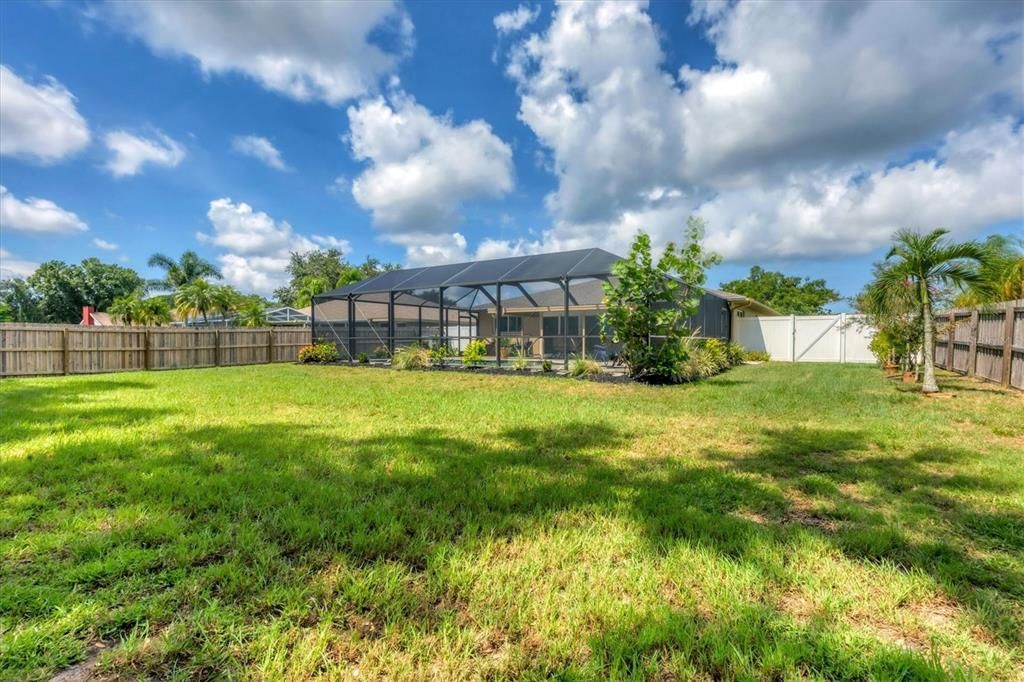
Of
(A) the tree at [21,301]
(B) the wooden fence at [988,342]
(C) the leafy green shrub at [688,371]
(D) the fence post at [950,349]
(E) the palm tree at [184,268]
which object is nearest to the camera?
(B) the wooden fence at [988,342]

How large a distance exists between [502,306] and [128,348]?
12.1m

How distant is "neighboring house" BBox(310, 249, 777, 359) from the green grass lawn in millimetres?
7470

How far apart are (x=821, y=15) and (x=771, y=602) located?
921 centimetres

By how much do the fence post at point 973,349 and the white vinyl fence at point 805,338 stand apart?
224 inches

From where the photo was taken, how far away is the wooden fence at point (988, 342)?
8.02 m

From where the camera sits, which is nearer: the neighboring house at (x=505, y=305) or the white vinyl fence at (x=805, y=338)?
the neighboring house at (x=505, y=305)

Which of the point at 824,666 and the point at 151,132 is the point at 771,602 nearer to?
the point at 824,666

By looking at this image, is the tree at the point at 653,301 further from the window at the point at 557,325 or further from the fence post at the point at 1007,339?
the window at the point at 557,325

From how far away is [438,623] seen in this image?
1694 mm

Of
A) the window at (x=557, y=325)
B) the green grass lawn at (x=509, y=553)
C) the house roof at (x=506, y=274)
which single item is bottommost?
the green grass lawn at (x=509, y=553)

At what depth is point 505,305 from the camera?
1644 centimetres

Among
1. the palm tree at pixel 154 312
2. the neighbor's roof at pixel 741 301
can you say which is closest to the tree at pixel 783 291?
the neighbor's roof at pixel 741 301

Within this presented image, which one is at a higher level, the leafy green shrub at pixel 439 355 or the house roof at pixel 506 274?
the house roof at pixel 506 274

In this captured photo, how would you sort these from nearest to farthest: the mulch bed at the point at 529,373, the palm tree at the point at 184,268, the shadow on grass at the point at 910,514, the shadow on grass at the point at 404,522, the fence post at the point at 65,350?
1. the shadow on grass at the point at 404,522
2. the shadow on grass at the point at 910,514
3. the mulch bed at the point at 529,373
4. the fence post at the point at 65,350
5. the palm tree at the point at 184,268
